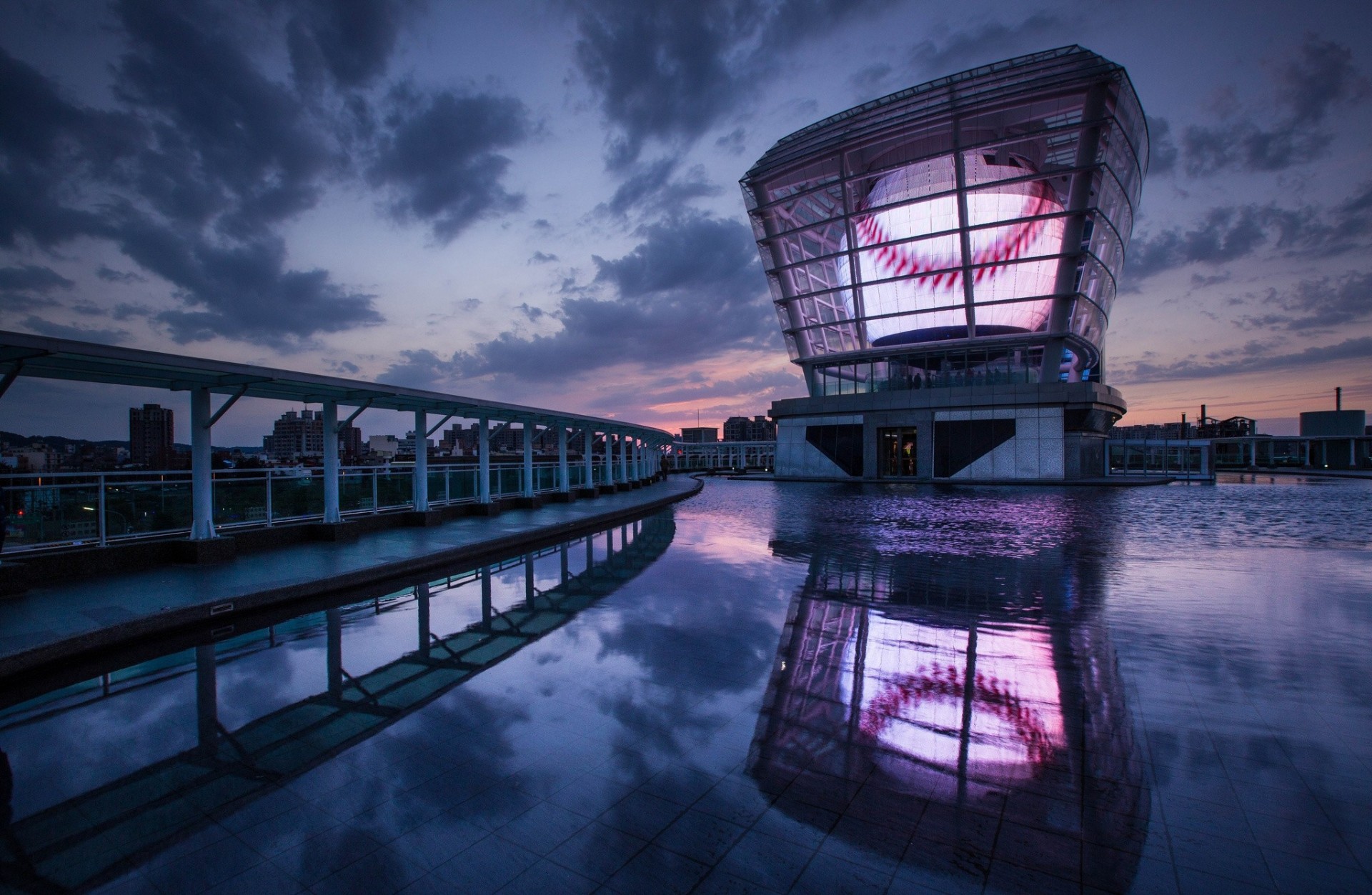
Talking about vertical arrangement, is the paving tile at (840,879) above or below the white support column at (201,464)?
below

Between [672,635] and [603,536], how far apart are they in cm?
844

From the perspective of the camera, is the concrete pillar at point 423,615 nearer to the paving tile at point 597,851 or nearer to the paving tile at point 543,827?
the paving tile at point 543,827

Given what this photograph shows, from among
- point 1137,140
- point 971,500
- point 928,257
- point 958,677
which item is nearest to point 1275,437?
point 1137,140

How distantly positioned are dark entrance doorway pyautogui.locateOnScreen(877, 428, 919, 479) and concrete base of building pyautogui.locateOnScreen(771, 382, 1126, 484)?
0.06m

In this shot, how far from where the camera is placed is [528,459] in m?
20.3

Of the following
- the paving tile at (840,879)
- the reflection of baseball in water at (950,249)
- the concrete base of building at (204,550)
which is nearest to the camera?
→ the paving tile at (840,879)

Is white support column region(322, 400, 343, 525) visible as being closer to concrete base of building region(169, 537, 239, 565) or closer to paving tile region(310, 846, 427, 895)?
concrete base of building region(169, 537, 239, 565)

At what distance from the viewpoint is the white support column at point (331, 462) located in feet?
41.3

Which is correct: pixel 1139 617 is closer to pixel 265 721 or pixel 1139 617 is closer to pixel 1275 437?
pixel 265 721

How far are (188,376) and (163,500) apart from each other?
2.58 metres

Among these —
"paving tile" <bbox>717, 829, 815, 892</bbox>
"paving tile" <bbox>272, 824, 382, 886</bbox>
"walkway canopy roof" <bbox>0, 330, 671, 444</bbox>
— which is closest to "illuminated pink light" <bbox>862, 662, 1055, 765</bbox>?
"paving tile" <bbox>717, 829, 815, 892</bbox>

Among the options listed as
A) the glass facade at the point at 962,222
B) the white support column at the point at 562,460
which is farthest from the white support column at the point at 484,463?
the glass facade at the point at 962,222

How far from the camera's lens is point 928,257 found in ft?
138

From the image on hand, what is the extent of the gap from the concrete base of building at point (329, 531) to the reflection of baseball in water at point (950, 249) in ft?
131
